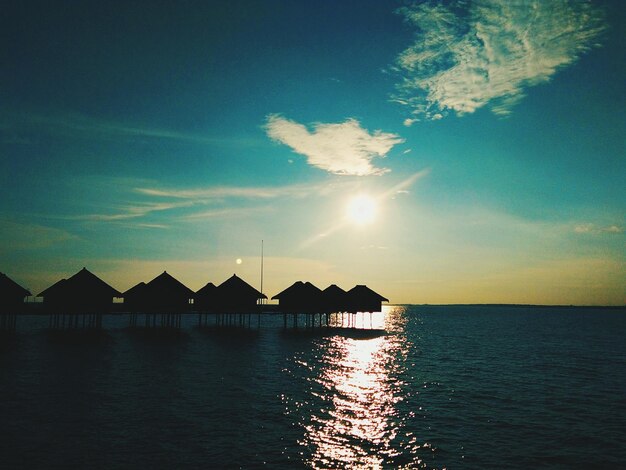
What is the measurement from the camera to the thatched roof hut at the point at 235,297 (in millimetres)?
51562

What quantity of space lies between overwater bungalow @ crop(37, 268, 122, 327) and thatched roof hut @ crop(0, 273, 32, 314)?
1569 mm

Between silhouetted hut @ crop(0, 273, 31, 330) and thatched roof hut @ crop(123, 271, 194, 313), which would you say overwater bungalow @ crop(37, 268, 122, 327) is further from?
thatched roof hut @ crop(123, 271, 194, 313)

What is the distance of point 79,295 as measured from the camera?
44.1 metres

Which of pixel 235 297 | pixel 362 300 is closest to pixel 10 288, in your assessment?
pixel 235 297

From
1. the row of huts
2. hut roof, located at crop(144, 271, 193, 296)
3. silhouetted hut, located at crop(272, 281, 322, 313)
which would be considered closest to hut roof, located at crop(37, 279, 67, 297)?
the row of huts

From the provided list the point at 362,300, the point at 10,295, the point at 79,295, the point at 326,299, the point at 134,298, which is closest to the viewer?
the point at 10,295

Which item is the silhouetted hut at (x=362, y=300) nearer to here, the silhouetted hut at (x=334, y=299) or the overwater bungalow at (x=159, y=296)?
the silhouetted hut at (x=334, y=299)

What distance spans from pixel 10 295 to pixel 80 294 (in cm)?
596

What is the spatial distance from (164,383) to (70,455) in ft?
31.8

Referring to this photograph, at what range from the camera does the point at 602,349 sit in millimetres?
45750

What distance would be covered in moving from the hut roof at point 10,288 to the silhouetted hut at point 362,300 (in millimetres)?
38689

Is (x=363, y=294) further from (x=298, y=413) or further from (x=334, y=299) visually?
(x=298, y=413)

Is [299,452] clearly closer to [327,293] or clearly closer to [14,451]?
[14,451]

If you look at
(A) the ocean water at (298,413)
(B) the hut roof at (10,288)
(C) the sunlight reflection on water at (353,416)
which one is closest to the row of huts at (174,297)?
(B) the hut roof at (10,288)
